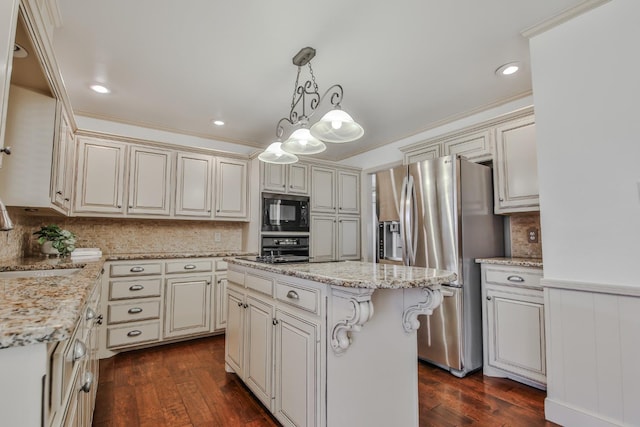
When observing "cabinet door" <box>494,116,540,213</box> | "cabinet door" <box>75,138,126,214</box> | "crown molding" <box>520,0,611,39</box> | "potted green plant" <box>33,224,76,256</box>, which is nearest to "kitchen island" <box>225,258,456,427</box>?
"cabinet door" <box>494,116,540,213</box>

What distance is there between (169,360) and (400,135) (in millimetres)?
3599

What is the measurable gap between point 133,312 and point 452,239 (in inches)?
123

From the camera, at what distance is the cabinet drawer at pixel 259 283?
76.2 inches

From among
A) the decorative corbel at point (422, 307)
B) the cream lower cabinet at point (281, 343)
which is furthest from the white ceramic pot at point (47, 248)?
the decorative corbel at point (422, 307)

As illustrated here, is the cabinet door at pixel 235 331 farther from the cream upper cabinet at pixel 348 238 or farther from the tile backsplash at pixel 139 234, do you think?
the cream upper cabinet at pixel 348 238

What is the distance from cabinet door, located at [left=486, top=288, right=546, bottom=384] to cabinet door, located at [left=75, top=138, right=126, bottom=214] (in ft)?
12.1

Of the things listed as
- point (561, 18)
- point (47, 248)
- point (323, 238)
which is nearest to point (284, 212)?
point (323, 238)

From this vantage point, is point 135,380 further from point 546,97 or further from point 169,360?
point 546,97

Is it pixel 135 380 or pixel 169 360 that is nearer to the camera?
pixel 135 380

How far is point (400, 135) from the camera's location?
4078 millimetres

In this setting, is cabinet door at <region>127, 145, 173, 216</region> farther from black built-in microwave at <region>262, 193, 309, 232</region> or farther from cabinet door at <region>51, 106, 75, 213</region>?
black built-in microwave at <region>262, 193, 309, 232</region>

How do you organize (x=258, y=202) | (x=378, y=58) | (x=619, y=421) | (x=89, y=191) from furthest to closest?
(x=258, y=202) < (x=89, y=191) < (x=378, y=58) < (x=619, y=421)

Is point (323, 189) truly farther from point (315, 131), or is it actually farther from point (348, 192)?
point (315, 131)

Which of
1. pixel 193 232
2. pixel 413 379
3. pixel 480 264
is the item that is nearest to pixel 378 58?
pixel 480 264
